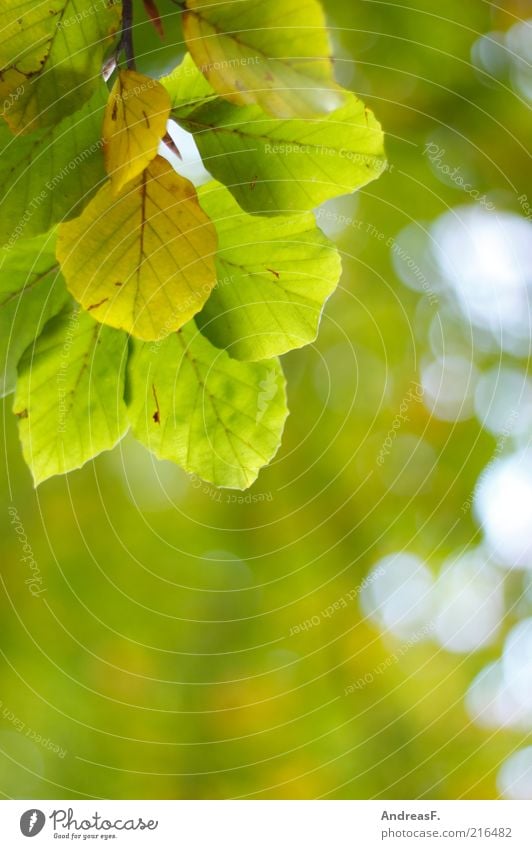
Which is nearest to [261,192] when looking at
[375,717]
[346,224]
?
[346,224]

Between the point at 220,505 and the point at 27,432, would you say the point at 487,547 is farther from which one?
the point at 27,432

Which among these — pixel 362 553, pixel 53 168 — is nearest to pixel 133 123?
pixel 53 168

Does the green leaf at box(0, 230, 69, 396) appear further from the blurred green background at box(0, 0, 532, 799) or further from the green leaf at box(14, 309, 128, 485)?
the blurred green background at box(0, 0, 532, 799)

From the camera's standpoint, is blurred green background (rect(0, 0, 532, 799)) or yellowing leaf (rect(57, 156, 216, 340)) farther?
blurred green background (rect(0, 0, 532, 799))

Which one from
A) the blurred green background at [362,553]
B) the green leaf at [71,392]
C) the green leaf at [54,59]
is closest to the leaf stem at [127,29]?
the green leaf at [54,59]

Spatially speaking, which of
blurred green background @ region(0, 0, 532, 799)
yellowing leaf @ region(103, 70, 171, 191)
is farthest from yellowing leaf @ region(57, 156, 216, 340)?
blurred green background @ region(0, 0, 532, 799)

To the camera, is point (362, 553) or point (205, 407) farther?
point (362, 553)

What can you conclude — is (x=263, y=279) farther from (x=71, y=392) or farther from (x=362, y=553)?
(x=362, y=553)
